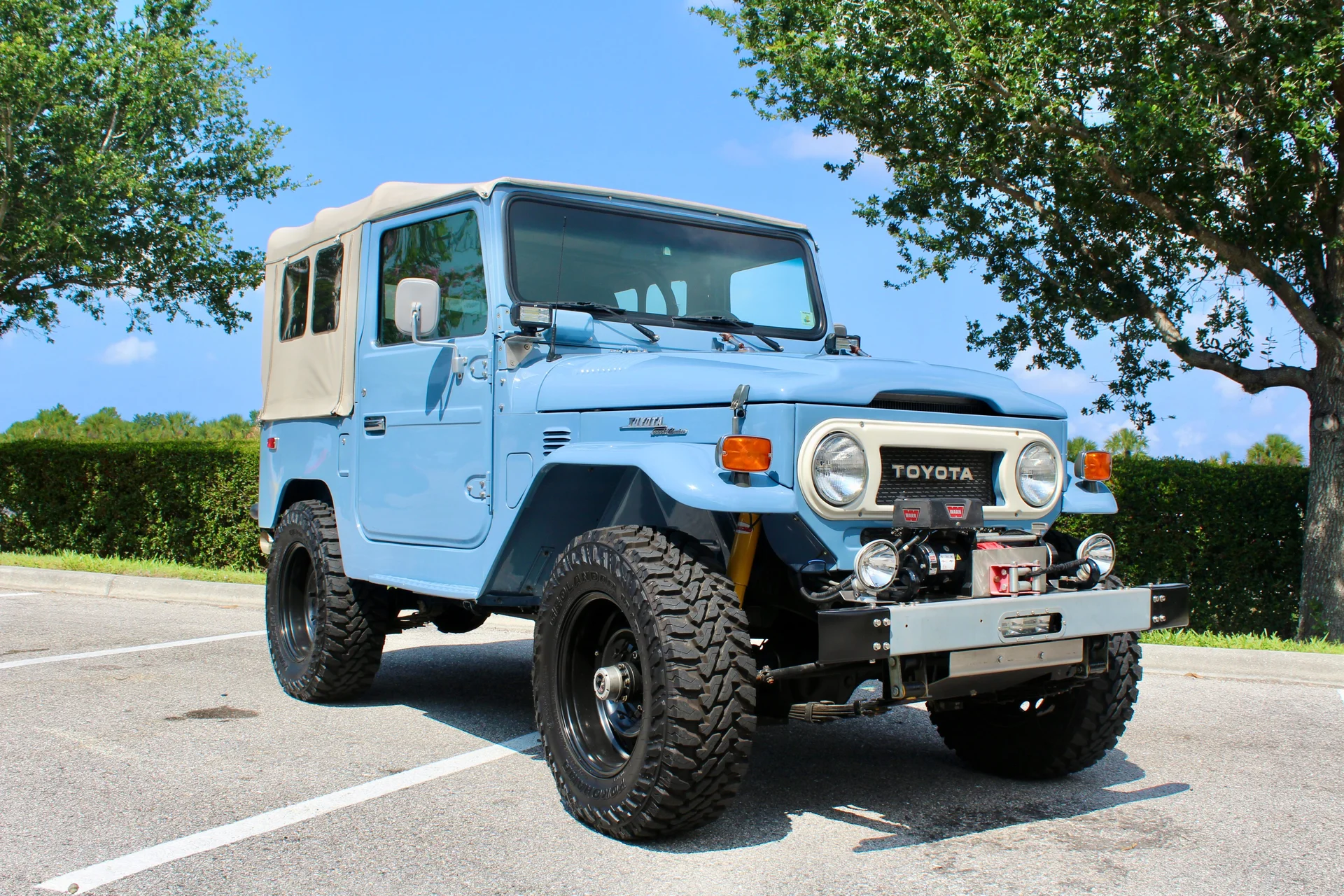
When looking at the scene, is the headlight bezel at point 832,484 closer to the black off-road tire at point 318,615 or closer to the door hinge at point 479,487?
the door hinge at point 479,487

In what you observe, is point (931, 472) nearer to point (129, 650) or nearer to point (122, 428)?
point (129, 650)

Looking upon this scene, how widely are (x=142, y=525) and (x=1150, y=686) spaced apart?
12.1 metres

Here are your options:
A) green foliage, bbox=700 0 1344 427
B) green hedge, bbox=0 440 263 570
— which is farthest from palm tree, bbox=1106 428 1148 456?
green hedge, bbox=0 440 263 570

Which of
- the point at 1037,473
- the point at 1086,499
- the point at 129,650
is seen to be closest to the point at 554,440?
the point at 1037,473

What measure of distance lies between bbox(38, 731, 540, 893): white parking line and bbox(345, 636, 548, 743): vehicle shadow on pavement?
0.40 metres

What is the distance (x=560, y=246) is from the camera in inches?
214

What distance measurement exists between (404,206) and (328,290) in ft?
3.22

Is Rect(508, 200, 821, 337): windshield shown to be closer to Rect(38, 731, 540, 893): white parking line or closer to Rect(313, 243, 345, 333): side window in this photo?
Rect(313, 243, 345, 333): side window

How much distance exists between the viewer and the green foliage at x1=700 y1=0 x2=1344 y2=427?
895cm

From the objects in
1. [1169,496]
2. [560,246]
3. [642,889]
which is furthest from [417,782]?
[1169,496]

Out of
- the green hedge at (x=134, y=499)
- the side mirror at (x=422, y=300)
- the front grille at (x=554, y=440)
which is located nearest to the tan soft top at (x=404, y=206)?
the side mirror at (x=422, y=300)

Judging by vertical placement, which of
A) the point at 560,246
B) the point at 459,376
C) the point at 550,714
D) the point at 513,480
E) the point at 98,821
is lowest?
the point at 98,821

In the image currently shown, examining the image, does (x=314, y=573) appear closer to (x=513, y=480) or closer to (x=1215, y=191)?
(x=513, y=480)

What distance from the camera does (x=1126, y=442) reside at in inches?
498
